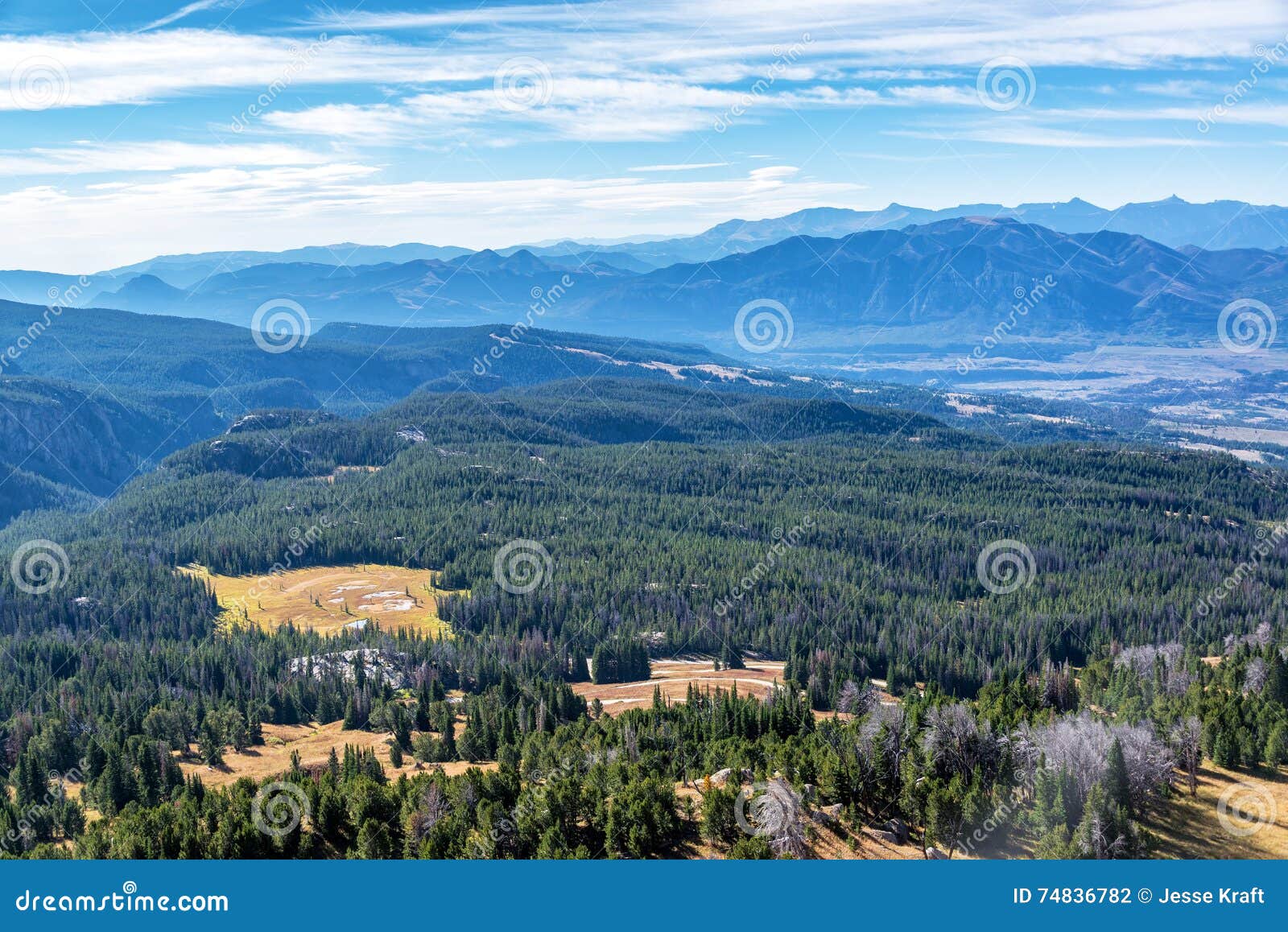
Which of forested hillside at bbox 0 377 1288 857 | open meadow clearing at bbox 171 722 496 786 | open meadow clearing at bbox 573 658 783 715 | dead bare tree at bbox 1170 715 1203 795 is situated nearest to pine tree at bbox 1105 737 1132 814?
forested hillside at bbox 0 377 1288 857

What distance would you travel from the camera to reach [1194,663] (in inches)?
4432

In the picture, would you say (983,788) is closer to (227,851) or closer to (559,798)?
(559,798)

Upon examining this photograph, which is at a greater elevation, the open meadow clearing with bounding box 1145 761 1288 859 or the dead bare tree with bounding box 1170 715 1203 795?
the dead bare tree with bounding box 1170 715 1203 795

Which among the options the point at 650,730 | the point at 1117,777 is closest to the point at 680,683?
the point at 650,730

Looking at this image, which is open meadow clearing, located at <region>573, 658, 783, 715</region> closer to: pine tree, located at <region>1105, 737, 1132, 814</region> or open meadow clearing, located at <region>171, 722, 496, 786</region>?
open meadow clearing, located at <region>171, 722, 496, 786</region>

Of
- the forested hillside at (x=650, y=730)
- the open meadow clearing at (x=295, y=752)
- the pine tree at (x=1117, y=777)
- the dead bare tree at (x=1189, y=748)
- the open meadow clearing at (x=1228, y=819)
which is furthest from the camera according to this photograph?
the open meadow clearing at (x=295, y=752)

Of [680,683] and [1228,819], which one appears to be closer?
[1228,819]

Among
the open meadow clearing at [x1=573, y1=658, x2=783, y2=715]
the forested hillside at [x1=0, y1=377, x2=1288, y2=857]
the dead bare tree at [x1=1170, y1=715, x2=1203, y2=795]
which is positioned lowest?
the open meadow clearing at [x1=573, y1=658, x2=783, y2=715]

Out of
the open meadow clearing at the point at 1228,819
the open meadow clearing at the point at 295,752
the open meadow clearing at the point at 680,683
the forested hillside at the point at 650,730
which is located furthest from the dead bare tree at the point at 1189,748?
the open meadow clearing at the point at 680,683

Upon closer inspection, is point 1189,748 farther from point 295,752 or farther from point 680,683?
point 680,683

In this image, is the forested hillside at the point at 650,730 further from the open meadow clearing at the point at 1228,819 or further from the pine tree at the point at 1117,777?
the open meadow clearing at the point at 1228,819

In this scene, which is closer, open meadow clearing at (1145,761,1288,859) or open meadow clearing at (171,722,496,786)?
open meadow clearing at (1145,761,1288,859)

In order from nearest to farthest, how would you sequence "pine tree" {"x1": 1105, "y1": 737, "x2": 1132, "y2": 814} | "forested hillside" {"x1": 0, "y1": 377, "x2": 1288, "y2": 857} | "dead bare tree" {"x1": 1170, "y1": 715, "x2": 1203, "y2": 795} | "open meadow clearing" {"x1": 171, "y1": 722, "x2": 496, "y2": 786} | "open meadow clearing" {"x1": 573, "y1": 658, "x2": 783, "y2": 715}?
1. "pine tree" {"x1": 1105, "y1": 737, "x2": 1132, "y2": 814}
2. "forested hillside" {"x1": 0, "y1": 377, "x2": 1288, "y2": 857}
3. "dead bare tree" {"x1": 1170, "y1": 715, "x2": 1203, "y2": 795}
4. "open meadow clearing" {"x1": 171, "y1": 722, "x2": 496, "y2": 786}
5. "open meadow clearing" {"x1": 573, "y1": 658, "x2": 783, "y2": 715}

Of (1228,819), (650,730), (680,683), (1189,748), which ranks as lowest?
(680,683)
